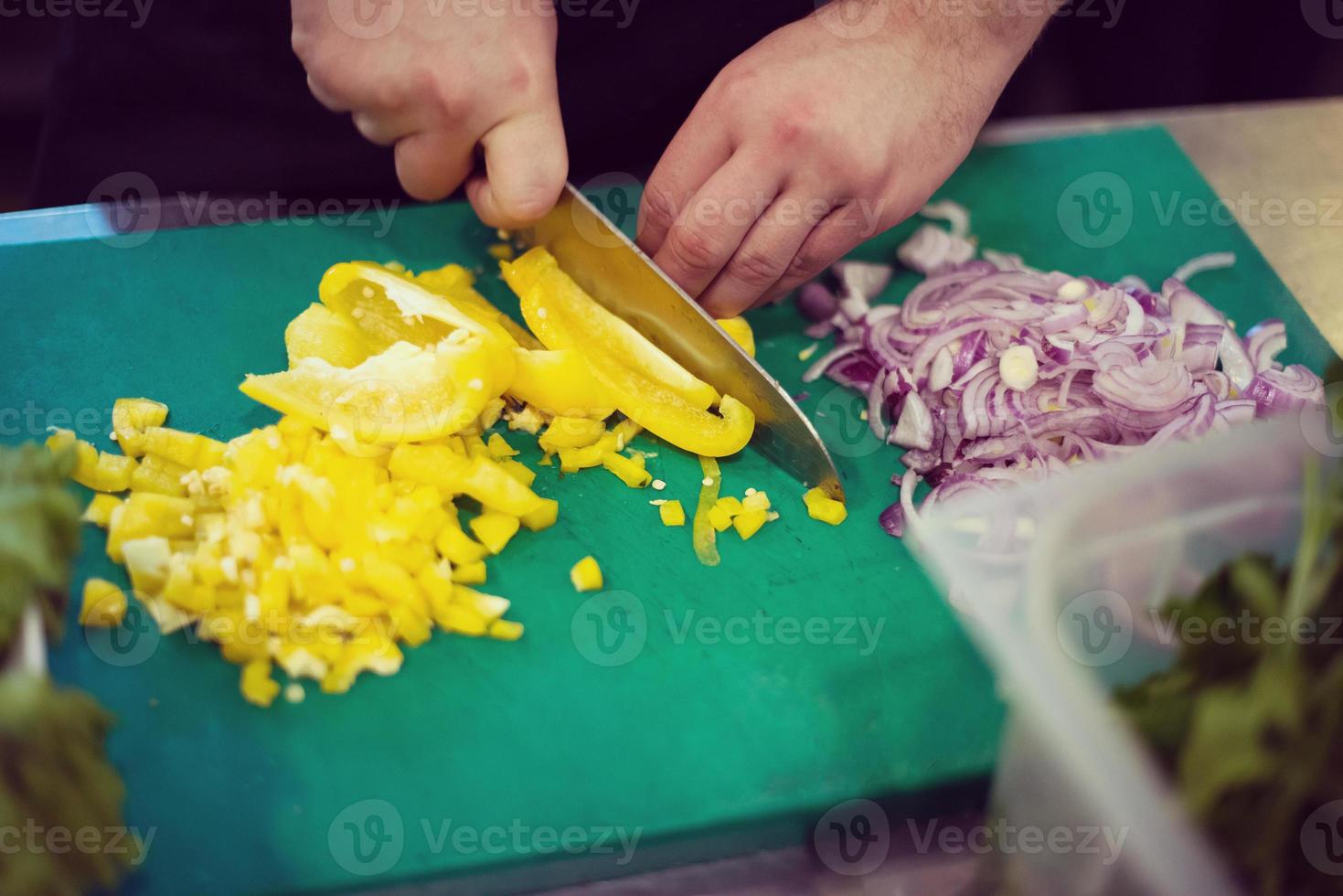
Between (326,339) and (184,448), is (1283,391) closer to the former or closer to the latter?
→ (326,339)

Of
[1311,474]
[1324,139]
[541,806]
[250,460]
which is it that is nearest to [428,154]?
[250,460]

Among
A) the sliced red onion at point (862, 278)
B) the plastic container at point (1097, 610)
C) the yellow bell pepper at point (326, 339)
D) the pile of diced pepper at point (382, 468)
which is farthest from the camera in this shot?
the sliced red onion at point (862, 278)

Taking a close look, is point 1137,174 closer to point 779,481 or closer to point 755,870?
point 779,481

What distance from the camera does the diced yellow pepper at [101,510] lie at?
189cm

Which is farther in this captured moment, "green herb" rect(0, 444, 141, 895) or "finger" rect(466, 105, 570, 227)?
"finger" rect(466, 105, 570, 227)

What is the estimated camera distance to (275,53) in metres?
2.63

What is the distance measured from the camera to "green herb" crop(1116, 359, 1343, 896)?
114 cm

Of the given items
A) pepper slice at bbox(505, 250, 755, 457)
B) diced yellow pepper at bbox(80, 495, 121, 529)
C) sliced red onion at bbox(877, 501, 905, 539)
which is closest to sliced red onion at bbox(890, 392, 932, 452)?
sliced red onion at bbox(877, 501, 905, 539)

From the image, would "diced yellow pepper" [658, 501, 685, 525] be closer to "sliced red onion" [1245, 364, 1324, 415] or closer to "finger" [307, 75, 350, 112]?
"finger" [307, 75, 350, 112]

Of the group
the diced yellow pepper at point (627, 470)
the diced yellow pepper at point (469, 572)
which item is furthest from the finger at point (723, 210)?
the diced yellow pepper at point (469, 572)

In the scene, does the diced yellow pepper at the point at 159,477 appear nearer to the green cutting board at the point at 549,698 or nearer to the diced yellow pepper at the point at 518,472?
the green cutting board at the point at 549,698

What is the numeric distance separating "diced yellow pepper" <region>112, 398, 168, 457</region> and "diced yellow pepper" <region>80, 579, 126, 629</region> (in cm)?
31

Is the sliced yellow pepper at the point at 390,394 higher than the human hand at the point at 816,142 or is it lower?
lower

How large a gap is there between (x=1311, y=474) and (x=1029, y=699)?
45 cm
